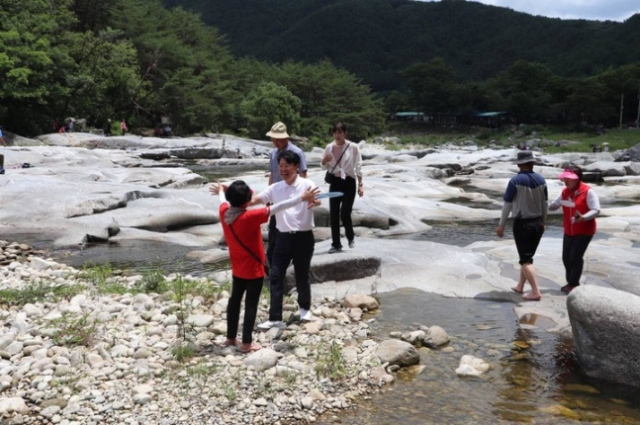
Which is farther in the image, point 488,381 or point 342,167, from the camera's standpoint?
point 342,167

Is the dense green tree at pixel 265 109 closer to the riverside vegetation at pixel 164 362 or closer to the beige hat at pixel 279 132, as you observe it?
the beige hat at pixel 279 132

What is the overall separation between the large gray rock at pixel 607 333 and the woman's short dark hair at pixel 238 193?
3.65 meters

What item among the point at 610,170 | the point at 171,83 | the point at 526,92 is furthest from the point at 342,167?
the point at 526,92

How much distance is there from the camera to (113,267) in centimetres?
1134

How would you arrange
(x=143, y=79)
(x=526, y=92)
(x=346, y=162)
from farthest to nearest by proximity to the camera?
1. (x=526, y=92)
2. (x=143, y=79)
3. (x=346, y=162)

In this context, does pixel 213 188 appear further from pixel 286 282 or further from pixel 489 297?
pixel 489 297

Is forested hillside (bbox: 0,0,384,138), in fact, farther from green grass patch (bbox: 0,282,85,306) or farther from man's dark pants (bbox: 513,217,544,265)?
man's dark pants (bbox: 513,217,544,265)

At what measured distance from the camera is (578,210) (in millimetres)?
8453

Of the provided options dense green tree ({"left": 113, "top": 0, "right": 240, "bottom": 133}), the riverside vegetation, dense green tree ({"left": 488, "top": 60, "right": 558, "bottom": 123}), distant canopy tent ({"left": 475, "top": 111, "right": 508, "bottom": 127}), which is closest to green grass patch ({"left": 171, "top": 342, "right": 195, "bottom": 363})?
the riverside vegetation

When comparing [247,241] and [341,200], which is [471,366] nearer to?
[247,241]

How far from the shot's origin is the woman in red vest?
8.36 meters

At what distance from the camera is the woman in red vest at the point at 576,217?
27.4 ft

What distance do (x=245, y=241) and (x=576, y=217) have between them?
16.6 ft

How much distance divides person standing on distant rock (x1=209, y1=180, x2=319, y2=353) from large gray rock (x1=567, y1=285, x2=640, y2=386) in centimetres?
309
